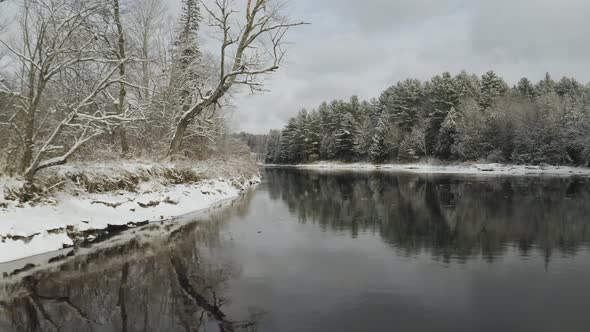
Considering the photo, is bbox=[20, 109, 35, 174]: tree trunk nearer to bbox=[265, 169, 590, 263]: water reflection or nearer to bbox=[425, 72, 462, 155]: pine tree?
bbox=[265, 169, 590, 263]: water reflection

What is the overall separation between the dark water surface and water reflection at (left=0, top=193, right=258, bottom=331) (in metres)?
0.02

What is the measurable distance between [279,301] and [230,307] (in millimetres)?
705

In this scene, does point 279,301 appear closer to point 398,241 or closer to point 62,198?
point 398,241

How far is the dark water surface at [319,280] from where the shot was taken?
4.95 meters

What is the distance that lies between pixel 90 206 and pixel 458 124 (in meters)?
52.0

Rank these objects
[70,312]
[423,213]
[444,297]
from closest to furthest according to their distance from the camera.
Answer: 1. [70,312]
2. [444,297]
3. [423,213]

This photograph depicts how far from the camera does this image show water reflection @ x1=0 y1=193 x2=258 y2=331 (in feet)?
16.1

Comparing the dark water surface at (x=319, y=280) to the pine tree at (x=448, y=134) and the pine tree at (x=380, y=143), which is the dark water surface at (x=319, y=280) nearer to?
the pine tree at (x=448, y=134)

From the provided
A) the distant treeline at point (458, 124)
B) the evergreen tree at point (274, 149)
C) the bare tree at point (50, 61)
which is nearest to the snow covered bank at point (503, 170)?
the distant treeline at point (458, 124)

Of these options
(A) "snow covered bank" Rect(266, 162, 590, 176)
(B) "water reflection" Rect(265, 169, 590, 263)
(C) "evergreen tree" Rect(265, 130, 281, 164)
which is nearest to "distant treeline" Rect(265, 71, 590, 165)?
(A) "snow covered bank" Rect(266, 162, 590, 176)

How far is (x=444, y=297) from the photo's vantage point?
5.68 meters

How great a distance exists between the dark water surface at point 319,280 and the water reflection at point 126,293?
2cm

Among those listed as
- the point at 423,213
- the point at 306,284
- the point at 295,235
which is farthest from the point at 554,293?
the point at 423,213

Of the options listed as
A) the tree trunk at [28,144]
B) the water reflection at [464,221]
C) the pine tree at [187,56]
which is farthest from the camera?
the pine tree at [187,56]
